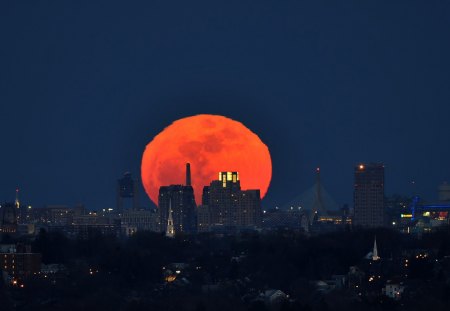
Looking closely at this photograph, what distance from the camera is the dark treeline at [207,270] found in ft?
326

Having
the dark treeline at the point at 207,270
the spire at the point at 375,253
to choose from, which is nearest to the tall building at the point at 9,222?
the dark treeline at the point at 207,270

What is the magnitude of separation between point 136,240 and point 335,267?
31.2 meters

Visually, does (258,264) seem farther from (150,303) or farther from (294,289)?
(150,303)

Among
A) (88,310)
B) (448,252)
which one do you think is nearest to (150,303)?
(88,310)

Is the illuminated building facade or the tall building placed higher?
the tall building

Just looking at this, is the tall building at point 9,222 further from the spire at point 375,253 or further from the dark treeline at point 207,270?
the spire at point 375,253

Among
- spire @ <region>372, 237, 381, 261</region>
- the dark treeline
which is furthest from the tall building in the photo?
spire @ <region>372, 237, 381, 261</region>

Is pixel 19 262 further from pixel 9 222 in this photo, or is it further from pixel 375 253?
pixel 9 222

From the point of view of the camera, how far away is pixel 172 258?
137 metres

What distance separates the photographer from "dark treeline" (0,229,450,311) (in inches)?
3912

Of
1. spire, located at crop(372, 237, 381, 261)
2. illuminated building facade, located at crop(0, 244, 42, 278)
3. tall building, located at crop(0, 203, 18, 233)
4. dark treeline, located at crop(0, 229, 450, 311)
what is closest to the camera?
dark treeline, located at crop(0, 229, 450, 311)

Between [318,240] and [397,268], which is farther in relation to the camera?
[318,240]

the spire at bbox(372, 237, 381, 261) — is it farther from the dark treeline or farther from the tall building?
the tall building

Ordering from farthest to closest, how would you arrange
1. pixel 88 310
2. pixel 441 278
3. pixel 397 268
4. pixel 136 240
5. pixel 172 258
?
pixel 136 240, pixel 172 258, pixel 397 268, pixel 441 278, pixel 88 310
